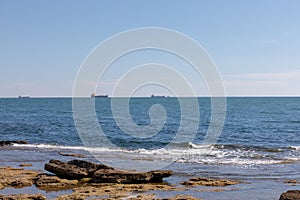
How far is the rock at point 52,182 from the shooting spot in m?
20.5

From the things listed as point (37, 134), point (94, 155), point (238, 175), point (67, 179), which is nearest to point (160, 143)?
point (94, 155)

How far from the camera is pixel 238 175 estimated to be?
2462 centimetres

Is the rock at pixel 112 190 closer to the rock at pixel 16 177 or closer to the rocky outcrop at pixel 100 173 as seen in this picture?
the rocky outcrop at pixel 100 173

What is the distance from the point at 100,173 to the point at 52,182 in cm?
252

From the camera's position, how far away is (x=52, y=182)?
68.4 ft

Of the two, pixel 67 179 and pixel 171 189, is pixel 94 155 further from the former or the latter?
pixel 171 189

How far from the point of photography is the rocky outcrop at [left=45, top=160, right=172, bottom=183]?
2133cm

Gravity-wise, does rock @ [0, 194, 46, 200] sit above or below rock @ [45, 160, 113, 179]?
below

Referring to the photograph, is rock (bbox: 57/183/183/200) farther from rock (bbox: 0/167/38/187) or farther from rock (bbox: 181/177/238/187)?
rock (bbox: 0/167/38/187)

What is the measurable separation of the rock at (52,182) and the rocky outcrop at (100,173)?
822 millimetres

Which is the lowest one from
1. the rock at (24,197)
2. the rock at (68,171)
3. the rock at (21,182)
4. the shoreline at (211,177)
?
the shoreline at (211,177)

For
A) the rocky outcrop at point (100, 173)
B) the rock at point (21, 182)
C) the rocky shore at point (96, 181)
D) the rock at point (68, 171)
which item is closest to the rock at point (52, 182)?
the rocky shore at point (96, 181)

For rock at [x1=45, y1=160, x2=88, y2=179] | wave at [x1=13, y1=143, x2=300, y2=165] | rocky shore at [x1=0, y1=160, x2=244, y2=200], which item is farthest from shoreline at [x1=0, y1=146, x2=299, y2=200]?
rock at [x1=45, y1=160, x2=88, y2=179]

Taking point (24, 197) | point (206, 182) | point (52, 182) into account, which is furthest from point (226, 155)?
point (24, 197)
